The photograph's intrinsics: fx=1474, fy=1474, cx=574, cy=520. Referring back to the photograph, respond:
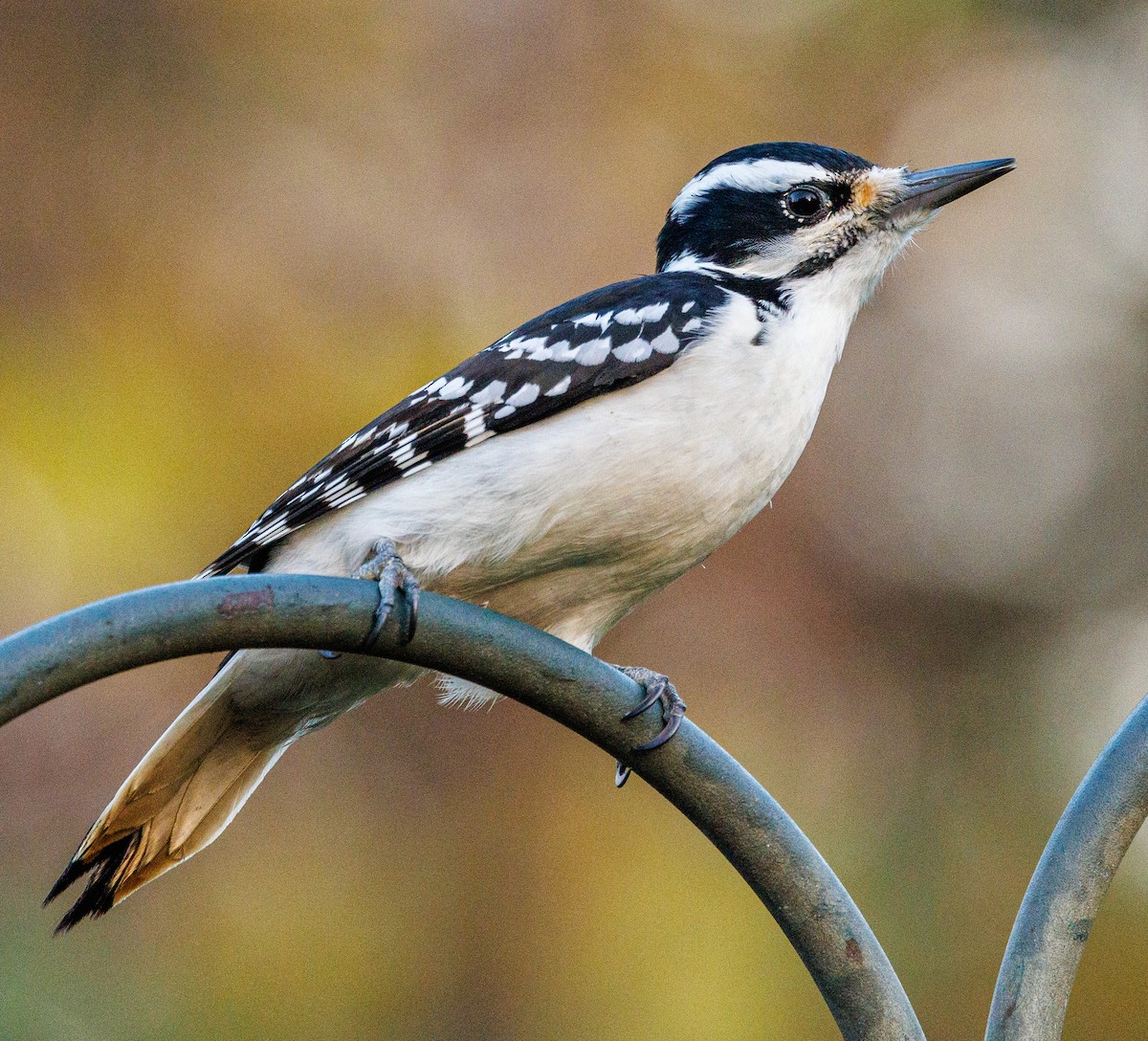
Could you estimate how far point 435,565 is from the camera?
325cm

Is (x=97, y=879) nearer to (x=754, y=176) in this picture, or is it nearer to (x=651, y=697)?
(x=651, y=697)

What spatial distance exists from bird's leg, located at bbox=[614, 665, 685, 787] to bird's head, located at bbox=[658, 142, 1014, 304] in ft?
3.91

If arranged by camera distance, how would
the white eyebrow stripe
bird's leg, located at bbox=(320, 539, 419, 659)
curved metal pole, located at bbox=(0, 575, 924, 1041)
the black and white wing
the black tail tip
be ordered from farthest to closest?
1. the white eyebrow stripe
2. the black and white wing
3. the black tail tip
4. bird's leg, located at bbox=(320, 539, 419, 659)
5. curved metal pole, located at bbox=(0, 575, 924, 1041)

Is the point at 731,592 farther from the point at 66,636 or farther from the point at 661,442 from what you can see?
the point at 66,636

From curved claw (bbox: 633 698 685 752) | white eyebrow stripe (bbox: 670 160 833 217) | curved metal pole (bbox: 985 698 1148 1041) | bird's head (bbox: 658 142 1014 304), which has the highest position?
white eyebrow stripe (bbox: 670 160 833 217)

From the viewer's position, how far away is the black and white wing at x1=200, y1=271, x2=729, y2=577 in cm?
338

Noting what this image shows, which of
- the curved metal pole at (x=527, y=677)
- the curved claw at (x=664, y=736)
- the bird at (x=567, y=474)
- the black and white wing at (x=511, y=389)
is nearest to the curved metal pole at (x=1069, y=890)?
the curved metal pole at (x=527, y=677)

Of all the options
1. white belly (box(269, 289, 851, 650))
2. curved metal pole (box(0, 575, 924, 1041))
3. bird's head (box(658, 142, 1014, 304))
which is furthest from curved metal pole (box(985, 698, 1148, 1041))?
bird's head (box(658, 142, 1014, 304))

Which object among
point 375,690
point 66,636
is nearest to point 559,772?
point 375,690

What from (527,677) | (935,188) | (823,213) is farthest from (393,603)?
(935,188)

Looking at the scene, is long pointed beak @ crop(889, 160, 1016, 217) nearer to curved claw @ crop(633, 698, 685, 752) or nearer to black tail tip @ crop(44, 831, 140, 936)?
curved claw @ crop(633, 698, 685, 752)

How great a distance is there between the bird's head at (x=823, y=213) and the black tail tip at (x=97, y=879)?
6.86ft

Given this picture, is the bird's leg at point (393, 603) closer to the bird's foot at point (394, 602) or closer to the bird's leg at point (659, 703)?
the bird's foot at point (394, 602)

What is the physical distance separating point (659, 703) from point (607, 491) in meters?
0.52
